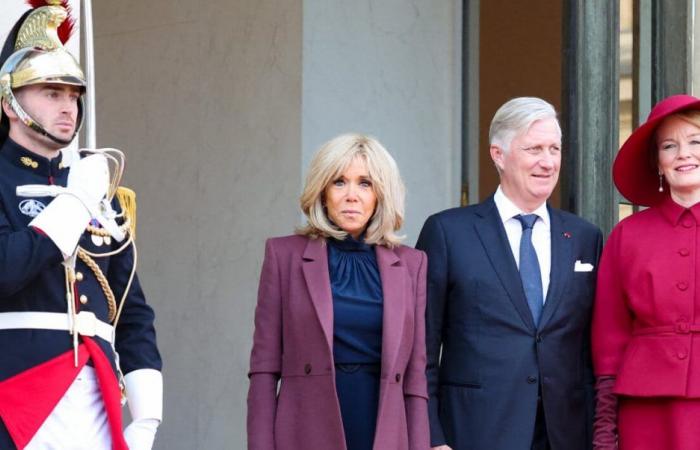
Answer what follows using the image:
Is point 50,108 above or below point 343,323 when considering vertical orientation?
above

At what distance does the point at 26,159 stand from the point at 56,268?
287 millimetres

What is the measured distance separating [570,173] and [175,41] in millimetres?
2047

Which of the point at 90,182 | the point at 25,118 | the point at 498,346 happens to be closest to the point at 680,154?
the point at 498,346

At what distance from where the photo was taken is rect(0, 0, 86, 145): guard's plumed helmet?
4188mm

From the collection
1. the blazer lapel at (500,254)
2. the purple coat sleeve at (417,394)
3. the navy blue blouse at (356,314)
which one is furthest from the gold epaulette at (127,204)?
the blazer lapel at (500,254)

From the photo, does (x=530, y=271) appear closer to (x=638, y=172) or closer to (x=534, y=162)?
(x=534, y=162)

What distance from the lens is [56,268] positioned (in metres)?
4.18

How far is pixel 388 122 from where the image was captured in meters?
7.43

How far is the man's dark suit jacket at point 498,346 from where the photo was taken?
5.23 m

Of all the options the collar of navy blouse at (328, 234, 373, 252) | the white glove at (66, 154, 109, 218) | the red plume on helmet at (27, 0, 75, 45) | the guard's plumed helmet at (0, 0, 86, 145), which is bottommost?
the collar of navy blouse at (328, 234, 373, 252)

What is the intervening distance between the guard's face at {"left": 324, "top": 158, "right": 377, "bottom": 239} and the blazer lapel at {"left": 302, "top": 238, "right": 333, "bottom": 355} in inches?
3.8

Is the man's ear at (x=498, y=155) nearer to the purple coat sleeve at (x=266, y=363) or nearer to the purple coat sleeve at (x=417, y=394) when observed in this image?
the purple coat sleeve at (x=417, y=394)

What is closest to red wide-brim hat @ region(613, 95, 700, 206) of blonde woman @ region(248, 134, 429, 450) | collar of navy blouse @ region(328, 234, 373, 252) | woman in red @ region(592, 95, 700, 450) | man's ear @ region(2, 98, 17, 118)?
woman in red @ region(592, 95, 700, 450)

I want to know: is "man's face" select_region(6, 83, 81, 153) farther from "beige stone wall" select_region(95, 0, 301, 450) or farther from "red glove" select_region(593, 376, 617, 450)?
"beige stone wall" select_region(95, 0, 301, 450)
